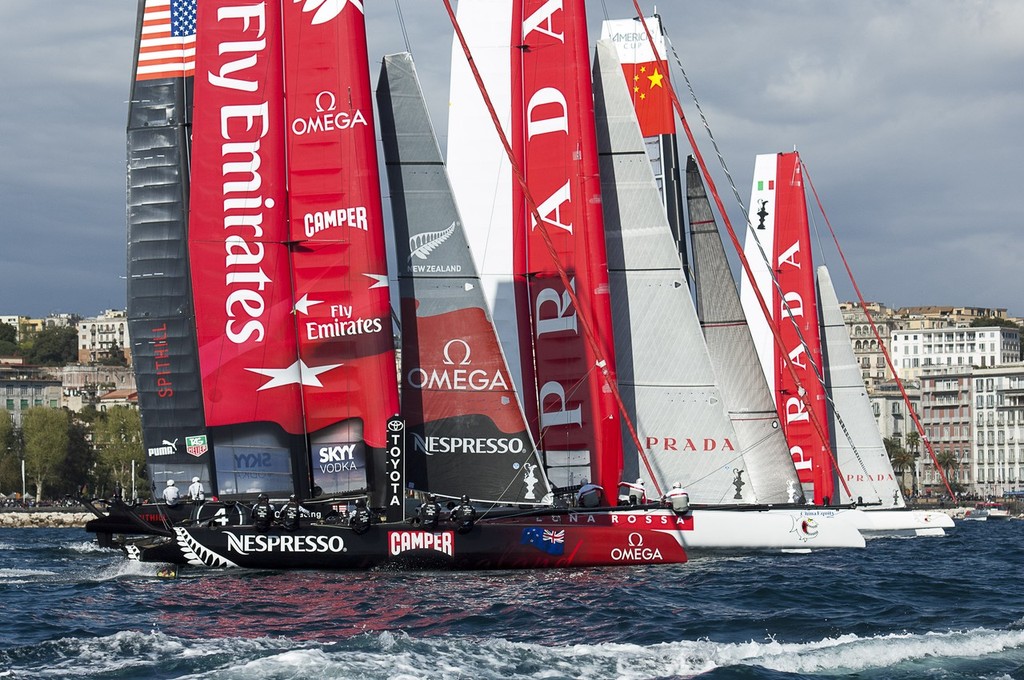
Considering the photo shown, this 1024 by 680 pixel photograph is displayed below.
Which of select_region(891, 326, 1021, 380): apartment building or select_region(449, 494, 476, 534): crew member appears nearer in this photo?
select_region(449, 494, 476, 534): crew member

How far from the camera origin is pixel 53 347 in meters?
185

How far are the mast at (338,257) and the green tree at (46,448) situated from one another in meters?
73.4

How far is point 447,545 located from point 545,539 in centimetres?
138

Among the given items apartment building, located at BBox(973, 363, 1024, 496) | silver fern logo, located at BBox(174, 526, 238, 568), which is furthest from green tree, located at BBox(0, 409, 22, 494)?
silver fern logo, located at BBox(174, 526, 238, 568)

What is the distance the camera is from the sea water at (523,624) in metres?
14.8

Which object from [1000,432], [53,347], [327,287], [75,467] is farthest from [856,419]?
[53,347]

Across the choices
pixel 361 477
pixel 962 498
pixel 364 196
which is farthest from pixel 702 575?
pixel 962 498

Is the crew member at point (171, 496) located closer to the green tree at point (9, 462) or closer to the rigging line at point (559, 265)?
the rigging line at point (559, 265)

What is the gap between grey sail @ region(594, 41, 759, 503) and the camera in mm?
27312

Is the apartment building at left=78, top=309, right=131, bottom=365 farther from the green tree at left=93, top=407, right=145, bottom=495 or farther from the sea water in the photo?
the sea water

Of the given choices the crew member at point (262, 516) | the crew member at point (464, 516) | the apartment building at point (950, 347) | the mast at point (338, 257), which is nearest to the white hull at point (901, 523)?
the mast at point (338, 257)

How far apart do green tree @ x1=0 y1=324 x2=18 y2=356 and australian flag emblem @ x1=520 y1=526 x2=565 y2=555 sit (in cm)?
16282

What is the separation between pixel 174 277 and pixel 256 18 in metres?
7.37

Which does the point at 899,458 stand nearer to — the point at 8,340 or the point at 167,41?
the point at 167,41
